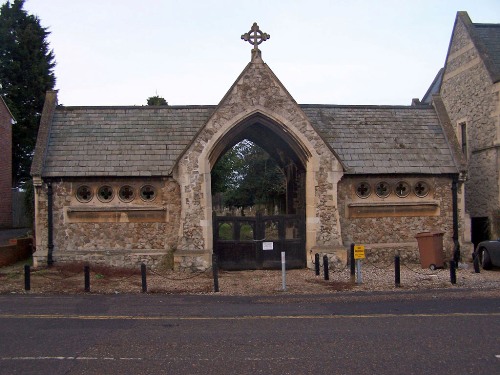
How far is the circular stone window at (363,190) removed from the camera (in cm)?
1916

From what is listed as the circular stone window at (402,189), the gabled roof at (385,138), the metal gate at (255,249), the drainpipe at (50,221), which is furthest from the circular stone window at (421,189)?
the drainpipe at (50,221)

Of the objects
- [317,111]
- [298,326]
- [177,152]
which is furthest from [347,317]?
[317,111]

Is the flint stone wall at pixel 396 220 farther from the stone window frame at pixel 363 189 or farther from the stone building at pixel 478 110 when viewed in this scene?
the stone building at pixel 478 110

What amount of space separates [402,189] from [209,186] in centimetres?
682

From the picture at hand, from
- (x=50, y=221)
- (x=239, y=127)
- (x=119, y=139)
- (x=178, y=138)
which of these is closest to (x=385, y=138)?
Result: (x=239, y=127)

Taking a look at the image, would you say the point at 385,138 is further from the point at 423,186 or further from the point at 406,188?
the point at 423,186

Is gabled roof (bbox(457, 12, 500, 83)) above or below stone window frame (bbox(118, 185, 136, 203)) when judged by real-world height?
above

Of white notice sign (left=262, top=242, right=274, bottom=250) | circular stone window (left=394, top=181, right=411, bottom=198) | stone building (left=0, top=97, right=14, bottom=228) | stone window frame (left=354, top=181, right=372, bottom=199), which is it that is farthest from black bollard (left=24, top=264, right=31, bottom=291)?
stone building (left=0, top=97, right=14, bottom=228)

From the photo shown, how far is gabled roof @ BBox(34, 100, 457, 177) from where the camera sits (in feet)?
61.4

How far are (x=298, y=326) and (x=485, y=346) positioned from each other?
9.87 feet

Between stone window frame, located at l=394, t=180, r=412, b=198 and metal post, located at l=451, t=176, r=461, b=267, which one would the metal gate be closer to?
stone window frame, located at l=394, t=180, r=412, b=198

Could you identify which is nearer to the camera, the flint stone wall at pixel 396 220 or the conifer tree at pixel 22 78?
the flint stone wall at pixel 396 220

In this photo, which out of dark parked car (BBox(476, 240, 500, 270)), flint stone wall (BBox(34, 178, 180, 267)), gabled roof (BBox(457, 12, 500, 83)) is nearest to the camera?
dark parked car (BBox(476, 240, 500, 270))

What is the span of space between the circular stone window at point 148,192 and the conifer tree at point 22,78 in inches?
931
